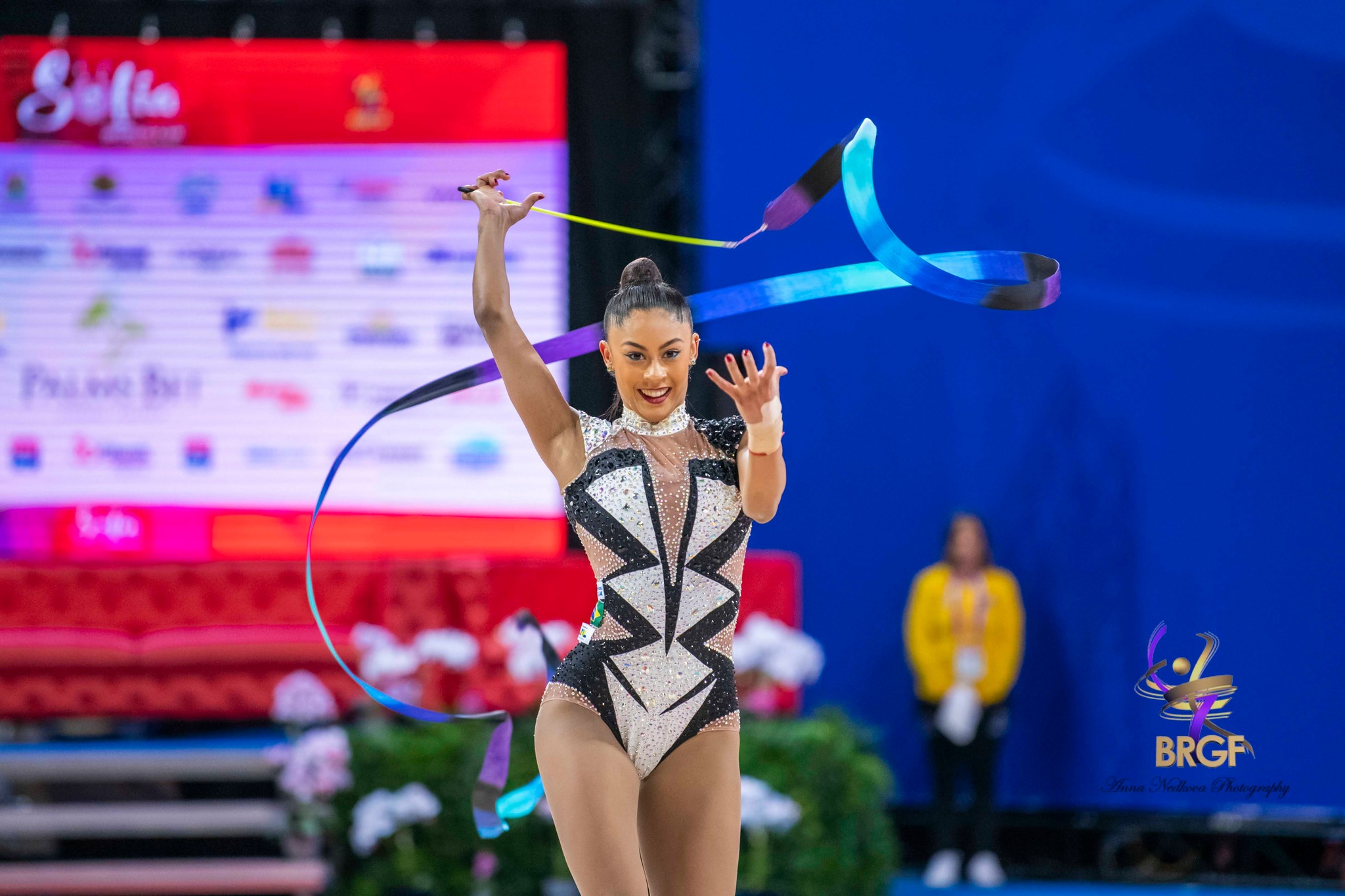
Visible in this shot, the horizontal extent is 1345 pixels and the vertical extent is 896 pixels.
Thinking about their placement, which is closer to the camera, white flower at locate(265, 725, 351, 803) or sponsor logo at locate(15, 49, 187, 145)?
white flower at locate(265, 725, 351, 803)

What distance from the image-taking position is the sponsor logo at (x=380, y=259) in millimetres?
7258

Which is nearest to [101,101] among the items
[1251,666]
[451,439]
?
[451,439]

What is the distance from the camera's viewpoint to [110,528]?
7223mm

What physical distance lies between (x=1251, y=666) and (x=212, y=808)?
4.17 m

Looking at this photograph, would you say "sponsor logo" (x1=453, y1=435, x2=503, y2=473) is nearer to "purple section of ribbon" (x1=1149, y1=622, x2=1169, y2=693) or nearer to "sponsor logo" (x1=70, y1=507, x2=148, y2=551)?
"sponsor logo" (x1=70, y1=507, x2=148, y2=551)

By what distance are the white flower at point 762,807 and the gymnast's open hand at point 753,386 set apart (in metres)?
3.01

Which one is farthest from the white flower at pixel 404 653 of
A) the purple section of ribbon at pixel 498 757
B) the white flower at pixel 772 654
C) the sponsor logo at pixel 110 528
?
the purple section of ribbon at pixel 498 757

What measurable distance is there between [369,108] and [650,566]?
18.4 ft

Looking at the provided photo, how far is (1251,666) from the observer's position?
10.8ft

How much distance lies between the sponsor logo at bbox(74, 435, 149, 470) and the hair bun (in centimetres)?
552

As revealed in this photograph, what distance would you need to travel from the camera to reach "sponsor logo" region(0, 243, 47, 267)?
7.23m

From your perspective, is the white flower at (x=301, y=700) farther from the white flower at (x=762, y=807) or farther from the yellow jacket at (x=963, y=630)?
the yellow jacket at (x=963, y=630)

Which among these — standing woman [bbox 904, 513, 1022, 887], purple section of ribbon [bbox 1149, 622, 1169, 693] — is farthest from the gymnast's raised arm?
standing woman [bbox 904, 513, 1022, 887]

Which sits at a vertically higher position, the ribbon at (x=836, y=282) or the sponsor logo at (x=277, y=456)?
the ribbon at (x=836, y=282)
